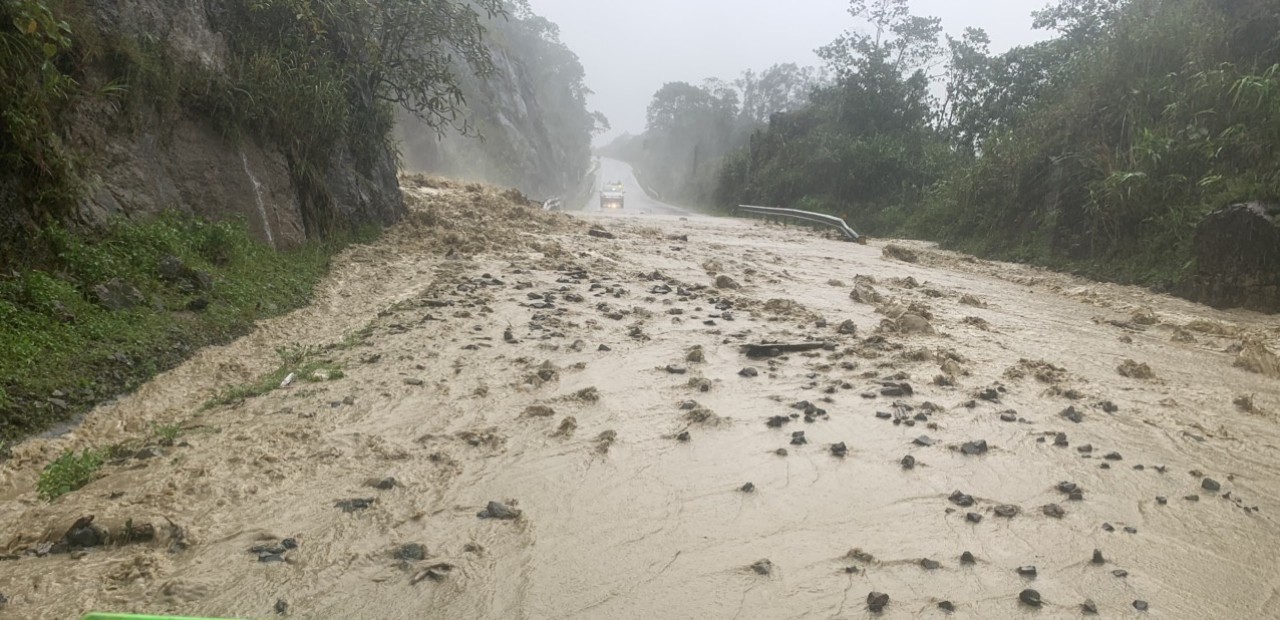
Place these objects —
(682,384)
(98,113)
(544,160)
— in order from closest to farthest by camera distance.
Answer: (682,384) → (98,113) → (544,160)

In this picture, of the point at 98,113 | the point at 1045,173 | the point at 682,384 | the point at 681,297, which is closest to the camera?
the point at 682,384

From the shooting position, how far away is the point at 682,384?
19.0ft

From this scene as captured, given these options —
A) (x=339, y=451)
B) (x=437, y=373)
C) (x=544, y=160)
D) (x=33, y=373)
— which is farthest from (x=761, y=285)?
(x=544, y=160)

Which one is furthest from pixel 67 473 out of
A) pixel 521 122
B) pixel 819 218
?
pixel 521 122

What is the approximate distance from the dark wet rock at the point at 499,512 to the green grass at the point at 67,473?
2.11 m

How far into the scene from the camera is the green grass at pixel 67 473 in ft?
12.6

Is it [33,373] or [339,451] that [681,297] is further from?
[33,373]

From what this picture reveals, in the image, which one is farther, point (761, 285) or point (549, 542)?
point (761, 285)

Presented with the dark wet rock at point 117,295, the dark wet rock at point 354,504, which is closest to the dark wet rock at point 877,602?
the dark wet rock at point 354,504

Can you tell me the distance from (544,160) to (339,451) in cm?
5202

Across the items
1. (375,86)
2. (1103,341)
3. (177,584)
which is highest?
(375,86)

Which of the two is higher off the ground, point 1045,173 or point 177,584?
point 1045,173

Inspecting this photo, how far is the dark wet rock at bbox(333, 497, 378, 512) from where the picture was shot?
3723 mm

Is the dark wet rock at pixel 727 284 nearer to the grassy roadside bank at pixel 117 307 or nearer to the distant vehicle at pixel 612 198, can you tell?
the grassy roadside bank at pixel 117 307
